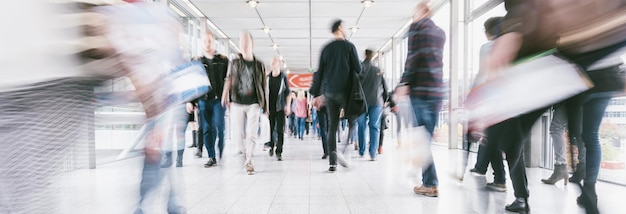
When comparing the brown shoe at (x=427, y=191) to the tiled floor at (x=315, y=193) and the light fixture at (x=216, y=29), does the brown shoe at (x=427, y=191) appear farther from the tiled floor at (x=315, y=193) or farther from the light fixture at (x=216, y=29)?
the light fixture at (x=216, y=29)

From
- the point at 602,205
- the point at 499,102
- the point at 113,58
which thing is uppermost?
the point at 113,58

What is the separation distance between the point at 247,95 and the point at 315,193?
138 centimetres

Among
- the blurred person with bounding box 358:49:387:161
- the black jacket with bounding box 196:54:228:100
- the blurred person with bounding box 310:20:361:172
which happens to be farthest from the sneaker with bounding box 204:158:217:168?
the blurred person with bounding box 358:49:387:161

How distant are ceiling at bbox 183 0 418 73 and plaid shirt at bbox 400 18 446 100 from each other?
12.5 ft

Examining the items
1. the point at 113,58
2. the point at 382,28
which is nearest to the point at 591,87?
the point at 113,58

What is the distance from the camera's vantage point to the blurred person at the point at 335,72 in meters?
3.63

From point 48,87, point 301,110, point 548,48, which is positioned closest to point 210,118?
point 48,87

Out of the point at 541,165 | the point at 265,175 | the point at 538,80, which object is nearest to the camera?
the point at 538,80

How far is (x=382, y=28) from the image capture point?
8.91m

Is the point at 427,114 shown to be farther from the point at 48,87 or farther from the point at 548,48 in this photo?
the point at 48,87

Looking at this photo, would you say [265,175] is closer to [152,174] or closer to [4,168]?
[152,174]

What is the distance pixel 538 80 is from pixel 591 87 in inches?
6.4

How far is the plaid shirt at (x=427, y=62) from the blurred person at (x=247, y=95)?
1.67 m

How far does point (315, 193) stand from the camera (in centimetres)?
275
